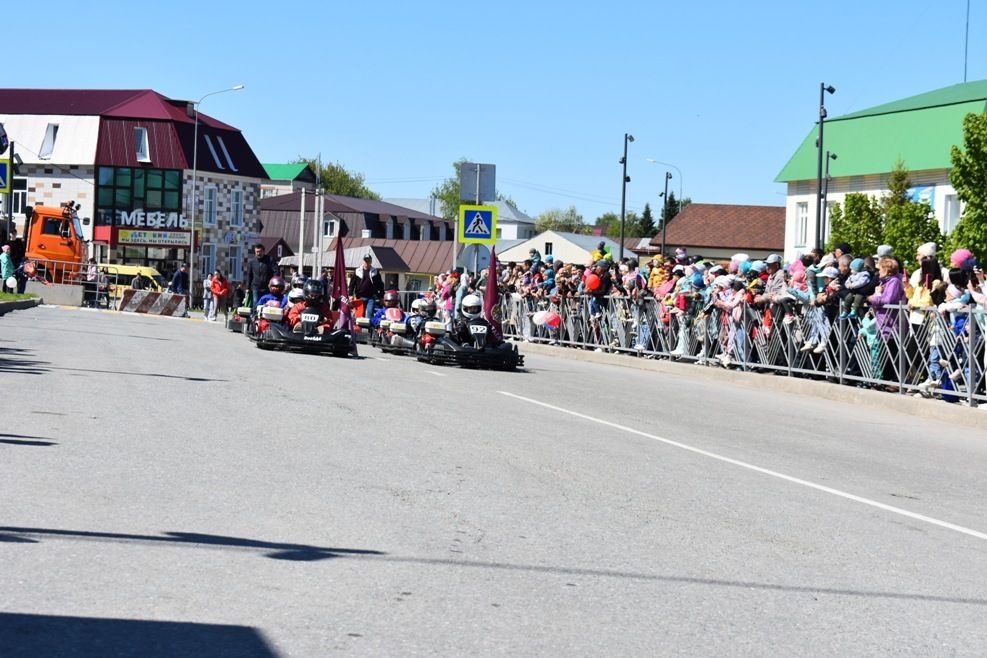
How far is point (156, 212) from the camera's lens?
76.1 meters

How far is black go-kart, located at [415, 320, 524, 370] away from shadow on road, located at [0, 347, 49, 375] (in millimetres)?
6464

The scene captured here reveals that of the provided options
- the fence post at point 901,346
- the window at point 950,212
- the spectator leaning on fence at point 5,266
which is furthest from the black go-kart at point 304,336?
the window at point 950,212

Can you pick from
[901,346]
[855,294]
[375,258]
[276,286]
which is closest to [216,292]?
[276,286]

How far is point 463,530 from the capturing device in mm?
7086

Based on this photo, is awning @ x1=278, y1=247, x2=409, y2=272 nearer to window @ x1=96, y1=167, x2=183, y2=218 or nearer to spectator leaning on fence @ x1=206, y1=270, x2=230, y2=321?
window @ x1=96, y1=167, x2=183, y2=218

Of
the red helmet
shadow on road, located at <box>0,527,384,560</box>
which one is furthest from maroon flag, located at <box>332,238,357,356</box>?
shadow on road, located at <box>0,527,384,560</box>

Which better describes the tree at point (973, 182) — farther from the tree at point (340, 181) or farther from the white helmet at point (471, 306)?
the tree at point (340, 181)

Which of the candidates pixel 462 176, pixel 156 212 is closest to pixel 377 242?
pixel 156 212

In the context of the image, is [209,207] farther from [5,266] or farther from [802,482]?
[802,482]

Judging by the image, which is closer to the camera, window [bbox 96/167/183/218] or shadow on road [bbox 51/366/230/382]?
shadow on road [bbox 51/366/230/382]

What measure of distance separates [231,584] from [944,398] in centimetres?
1290

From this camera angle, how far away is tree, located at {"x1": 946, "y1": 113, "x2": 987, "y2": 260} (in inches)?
1570

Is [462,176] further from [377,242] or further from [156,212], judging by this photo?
[377,242]

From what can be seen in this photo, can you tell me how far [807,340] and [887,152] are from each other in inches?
1849
